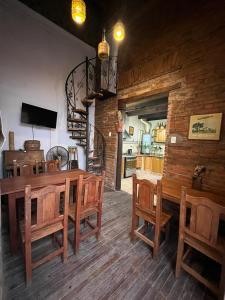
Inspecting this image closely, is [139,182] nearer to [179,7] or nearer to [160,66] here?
[160,66]

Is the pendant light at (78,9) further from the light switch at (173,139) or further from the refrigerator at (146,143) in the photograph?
the refrigerator at (146,143)

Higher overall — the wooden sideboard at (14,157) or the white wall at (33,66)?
the white wall at (33,66)

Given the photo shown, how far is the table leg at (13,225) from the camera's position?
1.62 metres

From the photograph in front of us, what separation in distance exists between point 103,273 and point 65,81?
4415mm

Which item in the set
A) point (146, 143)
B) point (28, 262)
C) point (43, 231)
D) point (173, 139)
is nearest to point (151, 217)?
point (43, 231)

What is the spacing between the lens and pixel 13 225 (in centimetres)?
166

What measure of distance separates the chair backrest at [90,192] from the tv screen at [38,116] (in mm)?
2592

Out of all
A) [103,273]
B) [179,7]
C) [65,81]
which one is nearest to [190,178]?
[103,273]

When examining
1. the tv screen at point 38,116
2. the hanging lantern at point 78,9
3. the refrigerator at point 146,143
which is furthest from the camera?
the refrigerator at point 146,143

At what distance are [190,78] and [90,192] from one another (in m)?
2.48

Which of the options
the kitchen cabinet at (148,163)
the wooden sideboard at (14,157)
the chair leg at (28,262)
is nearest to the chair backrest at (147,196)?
the chair leg at (28,262)

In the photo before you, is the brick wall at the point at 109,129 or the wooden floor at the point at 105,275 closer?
the wooden floor at the point at 105,275

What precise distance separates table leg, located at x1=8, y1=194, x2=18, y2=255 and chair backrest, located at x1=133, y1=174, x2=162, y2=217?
58.2 inches

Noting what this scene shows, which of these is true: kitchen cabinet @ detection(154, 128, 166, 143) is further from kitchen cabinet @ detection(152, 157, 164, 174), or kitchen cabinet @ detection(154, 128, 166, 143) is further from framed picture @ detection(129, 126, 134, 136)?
framed picture @ detection(129, 126, 134, 136)
